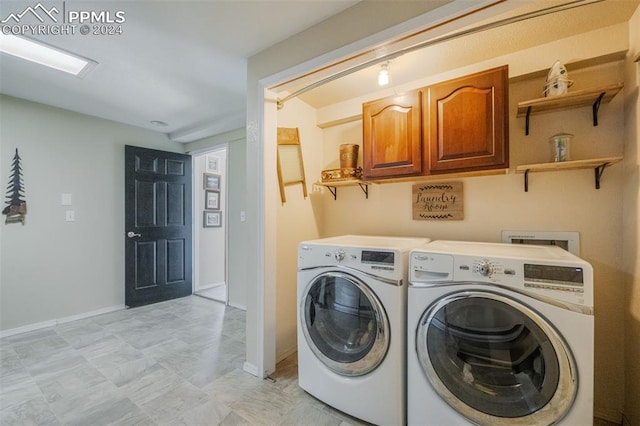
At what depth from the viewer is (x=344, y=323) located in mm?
1620

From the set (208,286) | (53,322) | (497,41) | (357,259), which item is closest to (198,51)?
(357,259)

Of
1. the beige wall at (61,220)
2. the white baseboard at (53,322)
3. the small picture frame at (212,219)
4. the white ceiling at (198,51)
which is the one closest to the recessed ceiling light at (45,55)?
the white ceiling at (198,51)

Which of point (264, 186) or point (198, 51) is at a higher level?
point (198, 51)

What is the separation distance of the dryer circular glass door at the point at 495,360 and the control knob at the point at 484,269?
0.09 meters

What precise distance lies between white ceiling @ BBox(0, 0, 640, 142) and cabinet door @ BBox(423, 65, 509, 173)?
0.27 metres

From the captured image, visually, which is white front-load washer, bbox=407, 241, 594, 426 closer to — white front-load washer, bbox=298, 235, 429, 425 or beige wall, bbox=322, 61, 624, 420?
white front-load washer, bbox=298, 235, 429, 425

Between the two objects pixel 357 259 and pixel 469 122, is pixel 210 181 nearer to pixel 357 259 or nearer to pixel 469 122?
pixel 357 259

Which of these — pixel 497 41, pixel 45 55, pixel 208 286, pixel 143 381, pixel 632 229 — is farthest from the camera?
pixel 208 286

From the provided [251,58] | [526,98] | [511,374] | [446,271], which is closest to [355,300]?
[446,271]

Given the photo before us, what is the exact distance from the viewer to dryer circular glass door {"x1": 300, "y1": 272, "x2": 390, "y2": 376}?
145 centimetres

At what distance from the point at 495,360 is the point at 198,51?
2532 millimetres

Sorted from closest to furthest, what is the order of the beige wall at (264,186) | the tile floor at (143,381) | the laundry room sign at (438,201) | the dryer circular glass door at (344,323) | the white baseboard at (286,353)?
1. the dryer circular glass door at (344,323)
2. the tile floor at (143,381)
3. the beige wall at (264,186)
4. the laundry room sign at (438,201)
5. the white baseboard at (286,353)

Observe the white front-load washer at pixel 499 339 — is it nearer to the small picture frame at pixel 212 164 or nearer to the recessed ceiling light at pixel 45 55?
the recessed ceiling light at pixel 45 55

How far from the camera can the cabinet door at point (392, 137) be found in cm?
184
